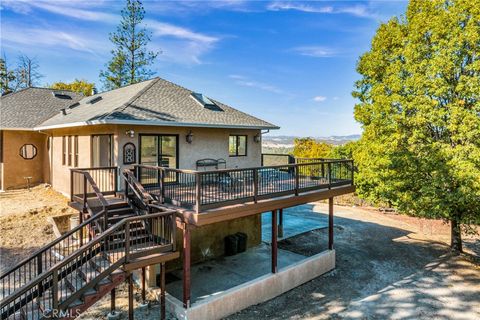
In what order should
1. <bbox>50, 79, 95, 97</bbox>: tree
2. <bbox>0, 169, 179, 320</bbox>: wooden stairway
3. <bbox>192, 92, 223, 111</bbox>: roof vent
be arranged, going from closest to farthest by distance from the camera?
<bbox>0, 169, 179, 320</bbox>: wooden stairway
<bbox>192, 92, 223, 111</bbox>: roof vent
<bbox>50, 79, 95, 97</bbox>: tree

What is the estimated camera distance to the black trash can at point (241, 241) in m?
12.0

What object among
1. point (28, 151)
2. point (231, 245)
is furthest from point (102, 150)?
point (28, 151)

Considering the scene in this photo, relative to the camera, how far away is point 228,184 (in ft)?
33.6

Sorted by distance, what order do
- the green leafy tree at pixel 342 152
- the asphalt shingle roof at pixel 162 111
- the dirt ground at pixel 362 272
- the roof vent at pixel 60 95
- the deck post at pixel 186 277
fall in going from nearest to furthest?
the deck post at pixel 186 277 < the dirt ground at pixel 362 272 < the asphalt shingle roof at pixel 162 111 < the roof vent at pixel 60 95 < the green leafy tree at pixel 342 152

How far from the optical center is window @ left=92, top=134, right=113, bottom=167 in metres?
10.5

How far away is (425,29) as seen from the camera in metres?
11.9

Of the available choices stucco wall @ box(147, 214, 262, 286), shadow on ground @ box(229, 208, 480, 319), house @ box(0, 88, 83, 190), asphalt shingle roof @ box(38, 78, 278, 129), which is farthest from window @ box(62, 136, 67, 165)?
shadow on ground @ box(229, 208, 480, 319)

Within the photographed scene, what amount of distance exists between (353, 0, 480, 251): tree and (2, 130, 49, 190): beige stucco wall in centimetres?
1766

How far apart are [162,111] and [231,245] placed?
5.75 metres

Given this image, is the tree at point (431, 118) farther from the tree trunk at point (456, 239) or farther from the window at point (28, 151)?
the window at point (28, 151)

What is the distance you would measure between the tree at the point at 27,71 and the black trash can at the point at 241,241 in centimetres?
3654

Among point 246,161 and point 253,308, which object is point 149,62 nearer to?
point 246,161

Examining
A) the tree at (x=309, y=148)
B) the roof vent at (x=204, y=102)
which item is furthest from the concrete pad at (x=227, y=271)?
the tree at (x=309, y=148)

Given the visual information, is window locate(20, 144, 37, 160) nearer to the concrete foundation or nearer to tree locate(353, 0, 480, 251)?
the concrete foundation
